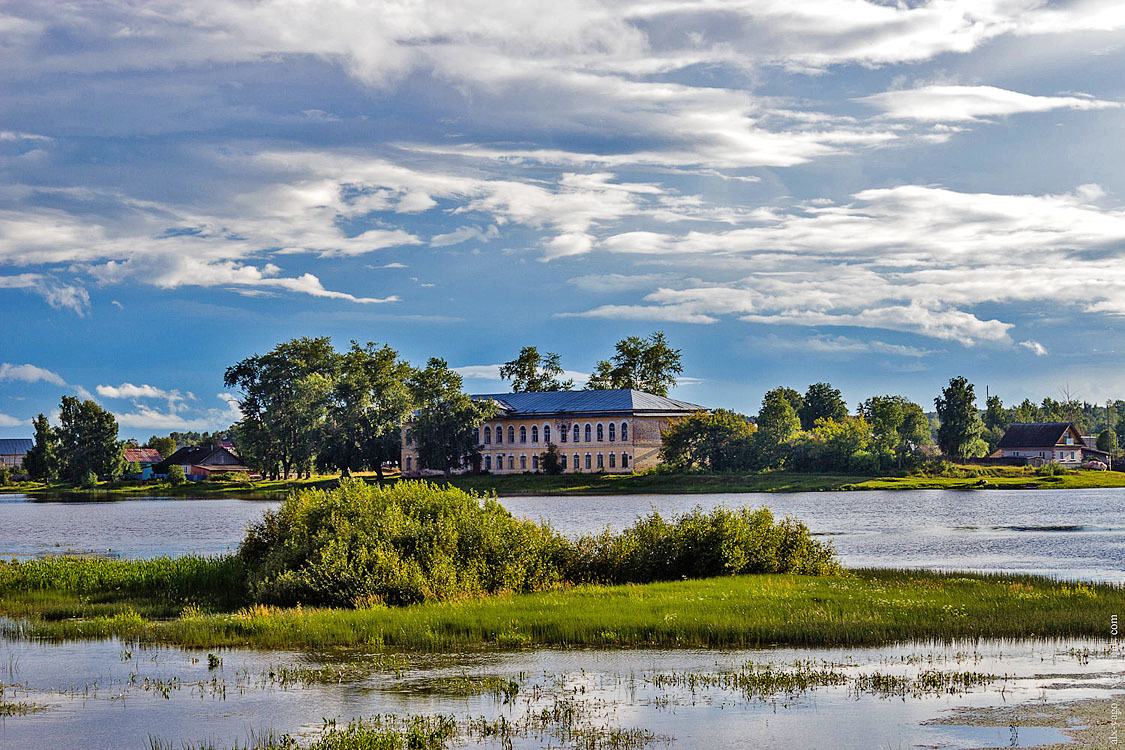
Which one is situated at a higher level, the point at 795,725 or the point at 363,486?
the point at 363,486

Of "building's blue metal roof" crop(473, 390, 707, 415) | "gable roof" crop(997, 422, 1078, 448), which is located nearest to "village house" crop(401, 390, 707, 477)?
"building's blue metal roof" crop(473, 390, 707, 415)

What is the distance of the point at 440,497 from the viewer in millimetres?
34125

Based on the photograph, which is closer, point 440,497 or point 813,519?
point 440,497

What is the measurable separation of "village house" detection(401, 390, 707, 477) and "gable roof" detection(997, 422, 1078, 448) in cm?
4957

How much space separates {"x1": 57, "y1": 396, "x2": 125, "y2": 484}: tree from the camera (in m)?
154

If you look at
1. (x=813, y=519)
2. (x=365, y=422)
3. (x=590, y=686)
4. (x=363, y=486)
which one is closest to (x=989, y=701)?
(x=590, y=686)

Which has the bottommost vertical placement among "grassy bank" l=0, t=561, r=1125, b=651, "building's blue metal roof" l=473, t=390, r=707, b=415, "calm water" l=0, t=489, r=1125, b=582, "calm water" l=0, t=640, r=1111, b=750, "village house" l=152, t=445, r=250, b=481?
"calm water" l=0, t=489, r=1125, b=582

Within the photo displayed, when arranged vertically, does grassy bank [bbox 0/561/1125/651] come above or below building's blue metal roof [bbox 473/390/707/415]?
below

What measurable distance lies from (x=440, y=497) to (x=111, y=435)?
136 meters

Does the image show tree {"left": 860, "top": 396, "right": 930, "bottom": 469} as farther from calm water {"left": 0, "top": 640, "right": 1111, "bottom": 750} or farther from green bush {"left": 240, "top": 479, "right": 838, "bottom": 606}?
calm water {"left": 0, "top": 640, "right": 1111, "bottom": 750}

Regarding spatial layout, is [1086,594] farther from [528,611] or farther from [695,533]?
[528,611]

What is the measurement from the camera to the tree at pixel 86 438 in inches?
6083

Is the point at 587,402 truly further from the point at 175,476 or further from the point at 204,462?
the point at 204,462

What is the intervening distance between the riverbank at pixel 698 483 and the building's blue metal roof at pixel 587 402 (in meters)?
10.7
